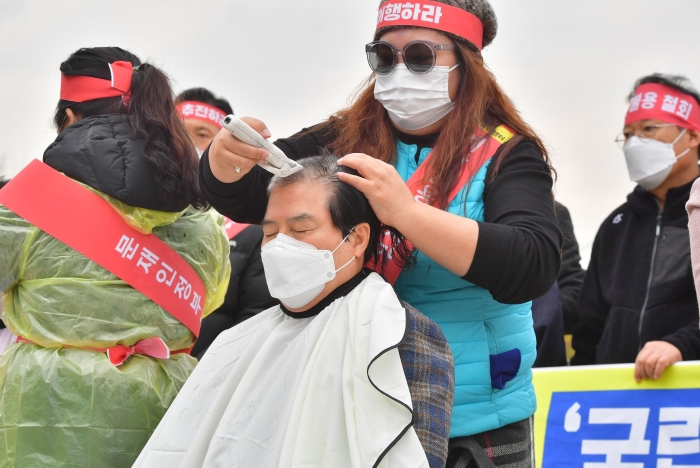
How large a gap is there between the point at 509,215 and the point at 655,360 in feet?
6.31

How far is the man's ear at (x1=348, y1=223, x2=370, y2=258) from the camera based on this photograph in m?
2.31

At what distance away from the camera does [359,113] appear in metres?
2.62

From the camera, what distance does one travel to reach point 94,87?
9.87ft

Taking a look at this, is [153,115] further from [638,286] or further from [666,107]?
[666,107]

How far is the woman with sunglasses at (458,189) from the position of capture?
2049 mm

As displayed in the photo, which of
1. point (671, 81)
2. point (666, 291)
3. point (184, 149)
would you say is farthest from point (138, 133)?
point (671, 81)

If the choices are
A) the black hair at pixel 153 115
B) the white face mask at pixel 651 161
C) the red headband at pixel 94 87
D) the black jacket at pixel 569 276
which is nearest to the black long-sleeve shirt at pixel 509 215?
the black hair at pixel 153 115

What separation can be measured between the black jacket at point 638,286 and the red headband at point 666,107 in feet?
1.35

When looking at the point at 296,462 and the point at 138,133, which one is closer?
the point at 296,462

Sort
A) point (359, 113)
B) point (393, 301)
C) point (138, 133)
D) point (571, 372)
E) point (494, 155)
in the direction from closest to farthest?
1. point (393, 301)
2. point (494, 155)
3. point (359, 113)
4. point (138, 133)
5. point (571, 372)

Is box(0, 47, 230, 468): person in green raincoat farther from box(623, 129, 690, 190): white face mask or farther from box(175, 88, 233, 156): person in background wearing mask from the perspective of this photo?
box(623, 129, 690, 190): white face mask

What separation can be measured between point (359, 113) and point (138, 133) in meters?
0.77

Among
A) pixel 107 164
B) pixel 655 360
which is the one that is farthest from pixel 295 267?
pixel 655 360

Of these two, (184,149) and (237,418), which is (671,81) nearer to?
(184,149)
